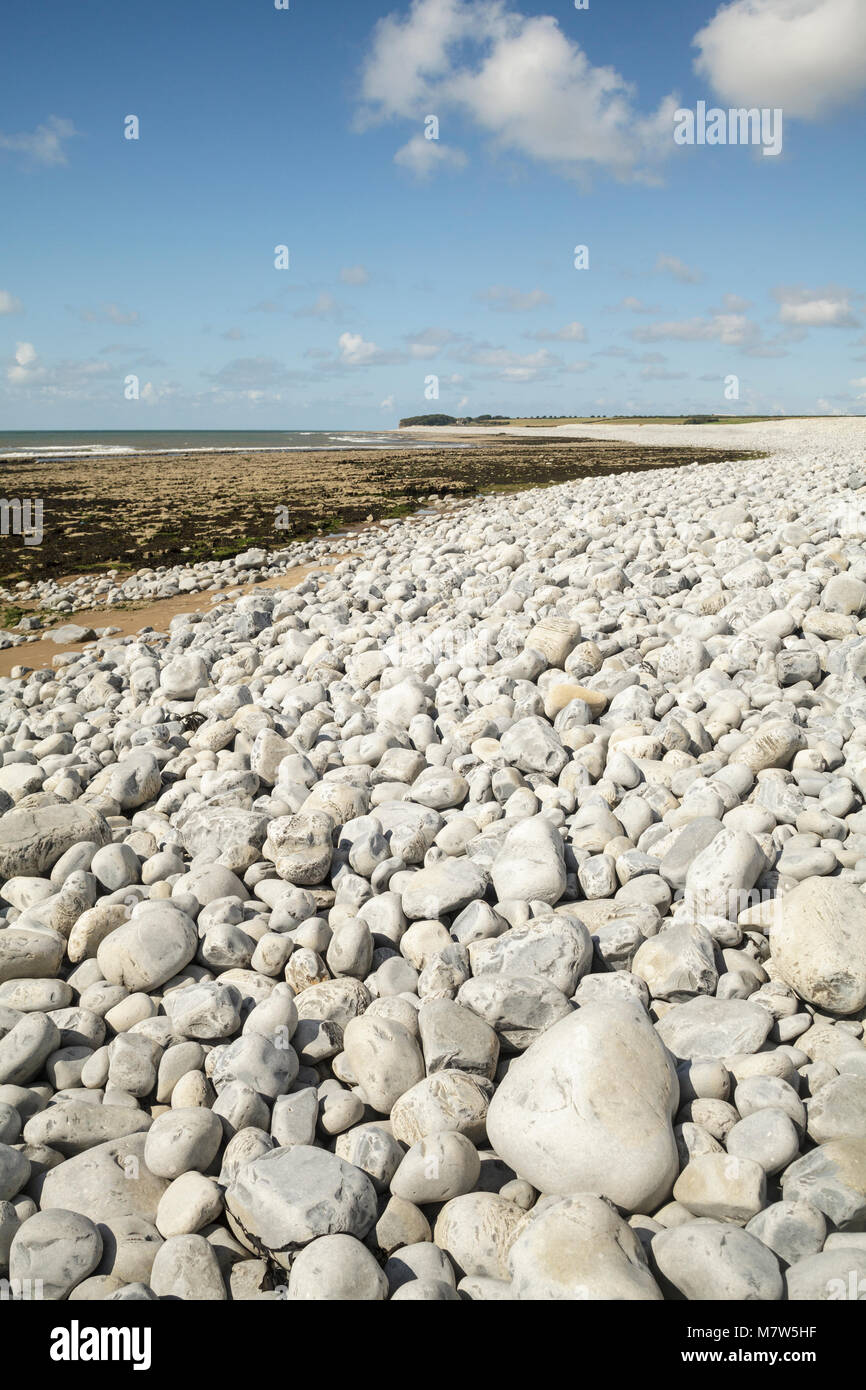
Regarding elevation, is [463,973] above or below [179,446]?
below

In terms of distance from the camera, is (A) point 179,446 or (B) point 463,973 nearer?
(B) point 463,973

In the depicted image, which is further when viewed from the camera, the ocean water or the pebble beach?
the ocean water

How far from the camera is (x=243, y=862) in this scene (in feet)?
13.7

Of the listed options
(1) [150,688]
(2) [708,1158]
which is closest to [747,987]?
(2) [708,1158]

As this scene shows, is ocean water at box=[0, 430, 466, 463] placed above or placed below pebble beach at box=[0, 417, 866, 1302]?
above

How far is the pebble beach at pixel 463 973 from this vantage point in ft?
7.52

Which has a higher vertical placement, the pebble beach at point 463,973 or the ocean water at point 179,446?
the ocean water at point 179,446

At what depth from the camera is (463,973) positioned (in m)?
3.29

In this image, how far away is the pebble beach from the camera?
90.3 inches

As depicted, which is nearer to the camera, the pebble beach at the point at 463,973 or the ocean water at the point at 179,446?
the pebble beach at the point at 463,973
